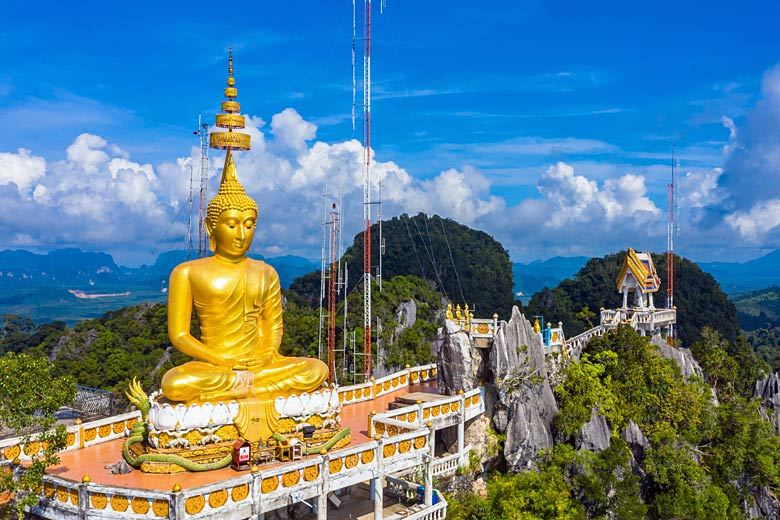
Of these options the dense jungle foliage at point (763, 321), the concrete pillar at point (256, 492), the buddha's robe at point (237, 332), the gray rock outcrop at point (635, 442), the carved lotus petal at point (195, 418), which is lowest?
the dense jungle foliage at point (763, 321)

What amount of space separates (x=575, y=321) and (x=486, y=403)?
42.7 metres

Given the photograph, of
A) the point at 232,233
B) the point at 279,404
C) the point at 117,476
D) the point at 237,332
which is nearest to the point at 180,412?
the point at 117,476

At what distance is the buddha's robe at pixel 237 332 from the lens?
16047 millimetres

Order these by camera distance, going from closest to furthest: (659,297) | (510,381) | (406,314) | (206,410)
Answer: (206,410)
(510,381)
(406,314)
(659,297)

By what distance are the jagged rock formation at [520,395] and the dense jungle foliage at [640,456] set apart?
0.49 metres

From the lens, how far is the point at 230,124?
60.2 feet

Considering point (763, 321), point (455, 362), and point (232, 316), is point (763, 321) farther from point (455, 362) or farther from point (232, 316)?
point (232, 316)

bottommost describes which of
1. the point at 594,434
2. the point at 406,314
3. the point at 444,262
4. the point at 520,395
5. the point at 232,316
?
the point at 594,434

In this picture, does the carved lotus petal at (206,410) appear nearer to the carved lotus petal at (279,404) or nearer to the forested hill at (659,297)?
the carved lotus petal at (279,404)

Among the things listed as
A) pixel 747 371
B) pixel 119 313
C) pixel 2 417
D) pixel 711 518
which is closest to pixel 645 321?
pixel 747 371

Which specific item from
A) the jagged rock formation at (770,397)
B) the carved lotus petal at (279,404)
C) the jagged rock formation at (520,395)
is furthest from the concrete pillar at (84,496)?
the jagged rock formation at (770,397)

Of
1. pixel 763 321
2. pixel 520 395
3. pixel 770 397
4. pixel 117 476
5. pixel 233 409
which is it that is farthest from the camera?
pixel 763 321

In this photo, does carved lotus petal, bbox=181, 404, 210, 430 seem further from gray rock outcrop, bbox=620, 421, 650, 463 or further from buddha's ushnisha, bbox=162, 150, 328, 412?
gray rock outcrop, bbox=620, 421, 650, 463

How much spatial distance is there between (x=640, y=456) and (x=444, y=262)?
214 ft
